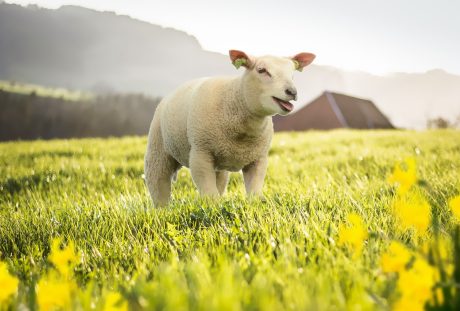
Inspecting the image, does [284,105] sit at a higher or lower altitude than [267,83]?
lower

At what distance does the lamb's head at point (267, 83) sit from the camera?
3.45 m

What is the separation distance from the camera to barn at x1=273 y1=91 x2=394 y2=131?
32000mm

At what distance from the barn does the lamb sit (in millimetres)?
28311

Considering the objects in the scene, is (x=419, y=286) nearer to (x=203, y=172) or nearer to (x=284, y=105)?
(x=284, y=105)

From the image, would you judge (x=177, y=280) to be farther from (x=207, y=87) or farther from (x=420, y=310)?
(x=207, y=87)

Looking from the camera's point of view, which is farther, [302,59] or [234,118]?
[302,59]

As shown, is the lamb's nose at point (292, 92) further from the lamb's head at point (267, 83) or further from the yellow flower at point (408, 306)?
the yellow flower at point (408, 306)

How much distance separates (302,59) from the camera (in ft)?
13.6

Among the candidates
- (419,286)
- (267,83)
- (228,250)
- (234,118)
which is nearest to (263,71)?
(267,83)

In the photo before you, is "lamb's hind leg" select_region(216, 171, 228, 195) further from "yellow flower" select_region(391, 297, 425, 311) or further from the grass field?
"yellow flower" select_region(391, 297, 425, 311)

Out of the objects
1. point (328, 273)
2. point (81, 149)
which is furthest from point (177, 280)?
point (81, 149)

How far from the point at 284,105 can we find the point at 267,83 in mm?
278

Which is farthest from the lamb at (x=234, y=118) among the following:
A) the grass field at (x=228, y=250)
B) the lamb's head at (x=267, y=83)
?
the grass field at (x=228, y=250)

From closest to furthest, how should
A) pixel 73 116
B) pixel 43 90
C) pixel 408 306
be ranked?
pixel 408 306 < pixel 73 116 < pixel 43 90
